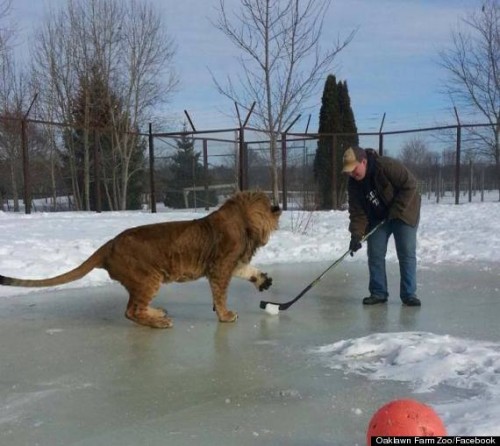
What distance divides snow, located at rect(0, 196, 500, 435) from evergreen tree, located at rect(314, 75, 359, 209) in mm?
2665

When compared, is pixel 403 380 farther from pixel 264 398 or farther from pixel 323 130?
pixel 323 130

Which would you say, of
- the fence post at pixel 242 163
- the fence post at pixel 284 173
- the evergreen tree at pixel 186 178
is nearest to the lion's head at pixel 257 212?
the fence post at pixel 242 163

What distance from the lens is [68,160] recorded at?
27.9 m

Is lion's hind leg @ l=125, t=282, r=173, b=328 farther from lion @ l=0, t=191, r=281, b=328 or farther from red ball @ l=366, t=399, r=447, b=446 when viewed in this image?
red ball @ l=366, t=399, r=447, b=446

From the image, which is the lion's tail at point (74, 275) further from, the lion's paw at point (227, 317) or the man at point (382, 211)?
the man at point (382, 211)

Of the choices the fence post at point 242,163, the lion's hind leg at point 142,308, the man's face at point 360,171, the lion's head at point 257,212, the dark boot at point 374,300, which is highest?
the fence post at point 242,163

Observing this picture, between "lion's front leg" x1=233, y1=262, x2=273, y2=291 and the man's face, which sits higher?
the man's face

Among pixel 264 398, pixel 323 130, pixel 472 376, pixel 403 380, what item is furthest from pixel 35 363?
pixel 323 130

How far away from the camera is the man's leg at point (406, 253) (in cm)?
658

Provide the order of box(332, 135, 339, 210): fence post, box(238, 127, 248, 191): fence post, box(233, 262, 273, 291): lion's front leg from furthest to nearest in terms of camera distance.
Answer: box(332, 135, 339, 210): fence post → box(238, 127, 248, 191): fence post → box(233, 262, 273, 291): lion's front leg

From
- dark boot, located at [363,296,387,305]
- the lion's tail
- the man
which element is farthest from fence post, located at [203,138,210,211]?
the lion's tail

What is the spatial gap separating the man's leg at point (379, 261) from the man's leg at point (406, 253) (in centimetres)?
15

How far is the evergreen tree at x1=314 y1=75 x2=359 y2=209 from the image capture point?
20.2m

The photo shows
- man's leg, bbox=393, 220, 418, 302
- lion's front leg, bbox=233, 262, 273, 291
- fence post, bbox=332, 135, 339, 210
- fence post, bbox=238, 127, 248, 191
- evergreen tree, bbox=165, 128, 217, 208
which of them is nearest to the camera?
lion's front leg, bbox=233, 262, 273, 291
